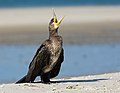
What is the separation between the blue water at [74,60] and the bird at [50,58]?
4575 millimetres

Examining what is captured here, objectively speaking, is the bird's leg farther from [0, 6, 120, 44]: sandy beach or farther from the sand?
[0, 6, 120, 44]: sandy beach

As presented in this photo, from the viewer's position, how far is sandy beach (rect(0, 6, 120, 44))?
2700cm

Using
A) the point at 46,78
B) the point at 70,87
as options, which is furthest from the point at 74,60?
the point at 70,87

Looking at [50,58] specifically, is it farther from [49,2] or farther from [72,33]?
[49,2]

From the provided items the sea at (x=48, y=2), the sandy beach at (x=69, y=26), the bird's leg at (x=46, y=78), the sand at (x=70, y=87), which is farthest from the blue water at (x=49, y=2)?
the bird's leg at (x=46, y=78)

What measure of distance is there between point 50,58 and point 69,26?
22061 millimetres

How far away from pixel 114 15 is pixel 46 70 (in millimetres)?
28165

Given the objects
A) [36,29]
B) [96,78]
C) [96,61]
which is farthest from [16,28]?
[96,78]

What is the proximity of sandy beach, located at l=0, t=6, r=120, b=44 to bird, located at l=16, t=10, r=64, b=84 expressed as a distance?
12.7 meters

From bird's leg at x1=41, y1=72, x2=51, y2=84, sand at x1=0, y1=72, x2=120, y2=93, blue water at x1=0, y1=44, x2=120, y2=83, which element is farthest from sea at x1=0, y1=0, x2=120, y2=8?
bird's leg at x1=41, y1=72, x2=51, y2=84

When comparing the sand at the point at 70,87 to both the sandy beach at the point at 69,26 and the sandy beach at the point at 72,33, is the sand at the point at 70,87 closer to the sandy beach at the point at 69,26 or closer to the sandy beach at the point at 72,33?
the sandy beach at the point at 72,33

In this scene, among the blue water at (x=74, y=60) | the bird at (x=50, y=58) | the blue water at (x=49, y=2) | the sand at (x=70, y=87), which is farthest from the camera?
the blue water at (x=49, y=2)

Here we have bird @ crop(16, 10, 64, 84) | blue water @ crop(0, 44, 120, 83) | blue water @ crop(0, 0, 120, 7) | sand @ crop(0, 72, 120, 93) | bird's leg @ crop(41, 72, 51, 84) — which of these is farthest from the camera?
blue water @ crop(0, 0, 120, 7)

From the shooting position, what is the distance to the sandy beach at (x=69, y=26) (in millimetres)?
27000
